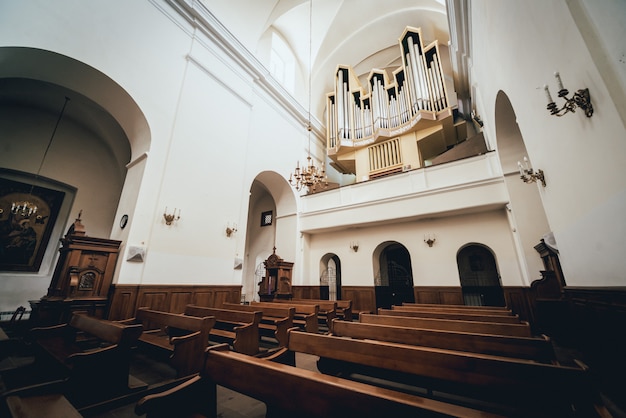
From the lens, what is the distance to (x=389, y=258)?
9711mm

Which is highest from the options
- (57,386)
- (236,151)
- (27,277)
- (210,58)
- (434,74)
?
(434,74)

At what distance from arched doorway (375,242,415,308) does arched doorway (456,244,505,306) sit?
66.4 inches

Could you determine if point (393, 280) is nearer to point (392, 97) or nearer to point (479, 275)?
point (479, 275)

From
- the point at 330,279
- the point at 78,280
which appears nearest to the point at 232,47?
the point at 78,280

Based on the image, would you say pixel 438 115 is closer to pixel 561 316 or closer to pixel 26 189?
pixel 561 316

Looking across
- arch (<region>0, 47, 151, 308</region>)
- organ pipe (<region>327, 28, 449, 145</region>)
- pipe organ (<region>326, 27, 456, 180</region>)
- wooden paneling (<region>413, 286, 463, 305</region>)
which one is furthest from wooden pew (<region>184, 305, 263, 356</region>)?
organ pipe (<region>327, 28, 449, 145</region>)

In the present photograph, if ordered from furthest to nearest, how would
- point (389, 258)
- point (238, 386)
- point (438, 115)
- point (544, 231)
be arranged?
point (389, 258)
point (438, 115)
point (544, 231)
point (238, 386)

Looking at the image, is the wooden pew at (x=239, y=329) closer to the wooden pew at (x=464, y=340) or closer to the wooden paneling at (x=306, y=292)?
the wooden pew at (x=464, y=340)

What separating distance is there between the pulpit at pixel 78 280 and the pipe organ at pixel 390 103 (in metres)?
7.47

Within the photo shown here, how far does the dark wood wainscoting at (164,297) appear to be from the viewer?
4.18 m

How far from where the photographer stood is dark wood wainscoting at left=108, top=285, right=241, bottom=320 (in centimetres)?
418

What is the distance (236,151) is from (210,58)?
2.54m

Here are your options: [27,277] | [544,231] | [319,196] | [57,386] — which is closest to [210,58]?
[319,196]

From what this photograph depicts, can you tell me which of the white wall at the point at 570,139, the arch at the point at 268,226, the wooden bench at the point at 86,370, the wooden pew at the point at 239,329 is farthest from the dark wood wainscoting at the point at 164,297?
the white wall at the point at 570,139
